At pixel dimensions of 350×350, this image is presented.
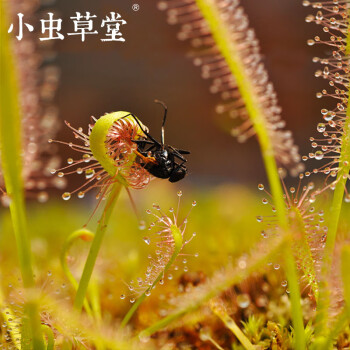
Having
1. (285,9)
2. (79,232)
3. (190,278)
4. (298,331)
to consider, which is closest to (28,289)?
(79,232)

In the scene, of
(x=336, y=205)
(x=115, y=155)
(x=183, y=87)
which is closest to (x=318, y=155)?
(x=336, y=205)

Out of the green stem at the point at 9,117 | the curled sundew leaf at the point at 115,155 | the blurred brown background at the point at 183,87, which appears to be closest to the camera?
the green stem at the point at 9,117

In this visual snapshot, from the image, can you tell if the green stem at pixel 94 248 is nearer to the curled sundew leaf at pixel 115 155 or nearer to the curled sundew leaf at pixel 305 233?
the curled sundew leaf at pixel 115 155

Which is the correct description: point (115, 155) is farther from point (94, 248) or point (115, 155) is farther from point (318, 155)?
point (318, 155)

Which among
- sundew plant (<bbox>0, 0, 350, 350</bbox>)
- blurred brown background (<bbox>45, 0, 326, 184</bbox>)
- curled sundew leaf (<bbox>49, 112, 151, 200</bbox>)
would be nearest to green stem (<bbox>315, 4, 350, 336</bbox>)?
sundew plant (<bbox>0, 0, 350, 350</bbox>)

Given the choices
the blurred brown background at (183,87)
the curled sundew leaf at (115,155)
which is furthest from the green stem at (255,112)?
the blurred brown background at (183,87)

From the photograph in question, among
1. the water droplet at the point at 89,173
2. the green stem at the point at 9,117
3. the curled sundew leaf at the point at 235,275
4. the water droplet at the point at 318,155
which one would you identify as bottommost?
the curled sundew leaf at the point at 235,275

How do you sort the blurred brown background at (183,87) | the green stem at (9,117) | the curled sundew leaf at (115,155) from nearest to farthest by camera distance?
the green stem at (9,117) → the curled sundew leaf at (115,155) → the blurred brown background at (183,87)

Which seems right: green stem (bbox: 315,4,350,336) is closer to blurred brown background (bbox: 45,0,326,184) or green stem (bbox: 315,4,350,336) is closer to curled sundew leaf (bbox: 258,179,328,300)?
curled sundew leaf (bbox: 258,179,328,300)
